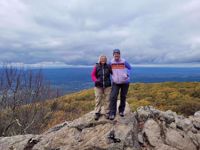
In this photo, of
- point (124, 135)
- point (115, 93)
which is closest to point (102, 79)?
point (115, 93)

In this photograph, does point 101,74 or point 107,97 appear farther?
point 107,97

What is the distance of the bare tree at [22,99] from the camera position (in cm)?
2866

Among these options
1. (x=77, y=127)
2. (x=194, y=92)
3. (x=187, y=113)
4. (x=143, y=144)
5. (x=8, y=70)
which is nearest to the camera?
(x=143, y=144)

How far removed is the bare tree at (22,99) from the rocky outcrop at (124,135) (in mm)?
9664

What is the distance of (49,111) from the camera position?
3572 centimetres

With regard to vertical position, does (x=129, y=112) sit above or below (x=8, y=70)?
below

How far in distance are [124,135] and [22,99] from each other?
592 inches

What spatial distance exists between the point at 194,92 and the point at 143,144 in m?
32.2

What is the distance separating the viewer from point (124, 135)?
16344mm

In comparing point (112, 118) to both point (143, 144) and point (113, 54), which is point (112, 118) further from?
point (113, 54)

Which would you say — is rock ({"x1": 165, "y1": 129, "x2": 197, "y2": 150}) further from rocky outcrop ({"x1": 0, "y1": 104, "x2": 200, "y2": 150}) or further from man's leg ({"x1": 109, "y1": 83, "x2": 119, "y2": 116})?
man's leg ({"x1": 109, "y1": 83, "x2": 119, "y2": 116})

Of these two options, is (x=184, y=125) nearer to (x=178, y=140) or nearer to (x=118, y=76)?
(x=178, y=140)

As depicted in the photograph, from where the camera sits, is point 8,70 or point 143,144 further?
point 8,70

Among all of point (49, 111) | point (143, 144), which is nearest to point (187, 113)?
point (49, 111)
